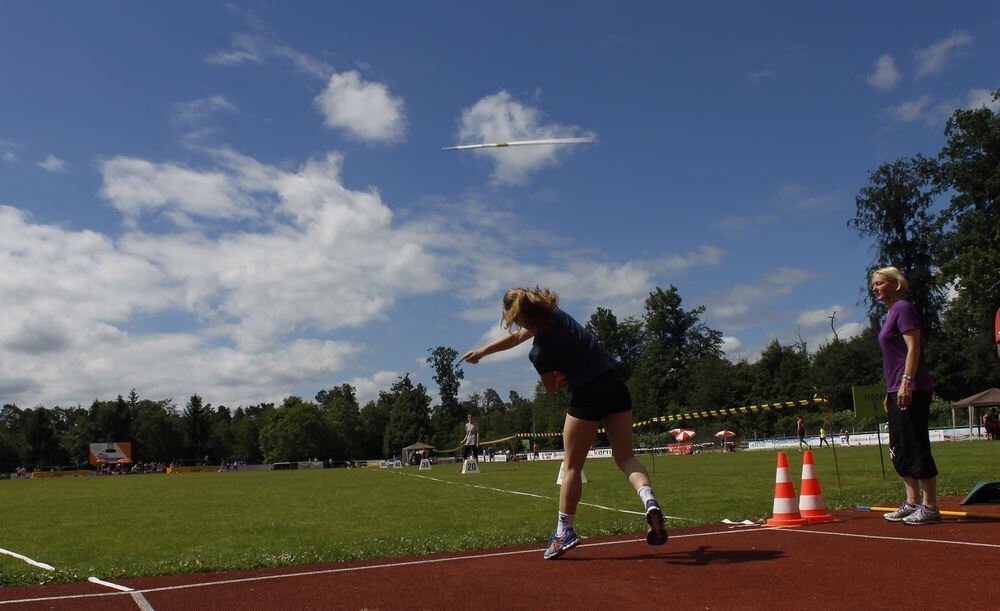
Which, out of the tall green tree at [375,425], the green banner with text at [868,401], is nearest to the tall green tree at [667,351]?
the tall green tree at [375,425]

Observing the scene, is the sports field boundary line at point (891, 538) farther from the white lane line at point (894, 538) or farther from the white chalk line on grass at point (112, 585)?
the white chalk line on grass at point (112, 585)

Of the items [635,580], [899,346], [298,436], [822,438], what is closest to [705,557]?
[635,580]

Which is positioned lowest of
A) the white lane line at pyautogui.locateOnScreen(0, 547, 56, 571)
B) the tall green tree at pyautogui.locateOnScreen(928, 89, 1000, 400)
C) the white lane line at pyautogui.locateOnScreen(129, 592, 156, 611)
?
the white lane line at pyautogui.locateOnScreen(0, 547, 56, 571)

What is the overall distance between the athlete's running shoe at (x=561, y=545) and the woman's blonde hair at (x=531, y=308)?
4.67ft


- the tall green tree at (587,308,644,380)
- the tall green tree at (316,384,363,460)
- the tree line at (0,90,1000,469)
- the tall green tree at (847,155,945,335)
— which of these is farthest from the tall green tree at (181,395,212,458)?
the tall green tree at (847,155,945,335)

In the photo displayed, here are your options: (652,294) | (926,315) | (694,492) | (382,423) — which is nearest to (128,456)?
(382,423)

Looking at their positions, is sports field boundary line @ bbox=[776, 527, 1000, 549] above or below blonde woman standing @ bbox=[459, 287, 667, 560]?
below

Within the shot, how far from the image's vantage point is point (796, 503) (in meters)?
6.88

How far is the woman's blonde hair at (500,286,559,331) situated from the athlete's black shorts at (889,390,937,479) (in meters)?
3.18

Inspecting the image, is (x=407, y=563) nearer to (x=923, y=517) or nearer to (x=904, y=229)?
(x=923, y=517)

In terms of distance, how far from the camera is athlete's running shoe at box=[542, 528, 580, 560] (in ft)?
17.6

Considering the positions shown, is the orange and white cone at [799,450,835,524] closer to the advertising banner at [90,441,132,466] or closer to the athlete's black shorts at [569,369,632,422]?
the athlete's black shorts at [569,369,632,422]

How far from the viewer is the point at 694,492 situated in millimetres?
12266

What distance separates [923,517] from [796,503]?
98 cm
